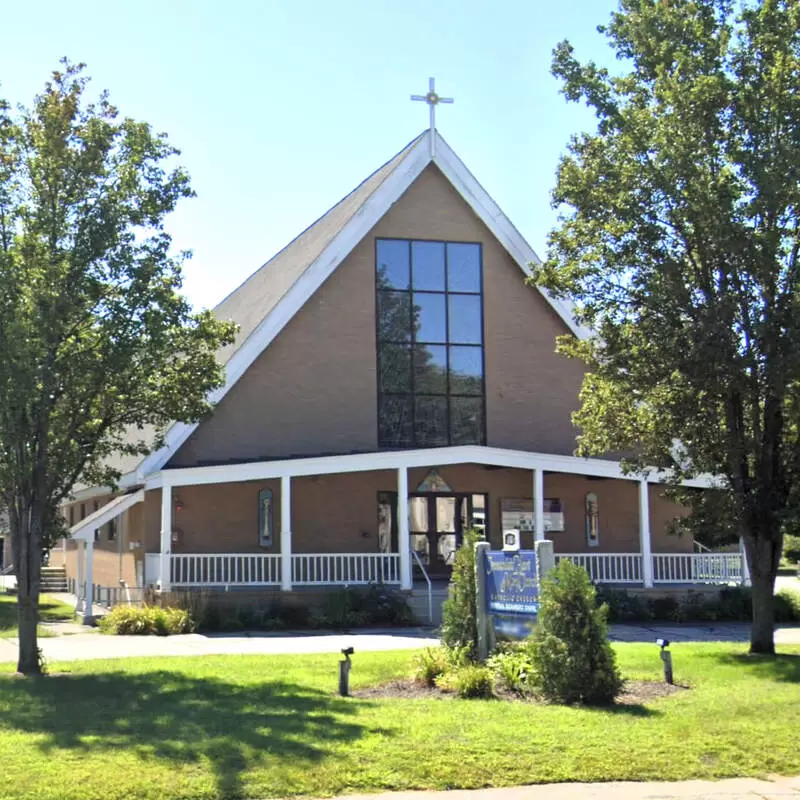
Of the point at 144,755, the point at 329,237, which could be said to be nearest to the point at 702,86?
the point at 144,755

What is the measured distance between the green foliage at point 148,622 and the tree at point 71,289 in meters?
4.93

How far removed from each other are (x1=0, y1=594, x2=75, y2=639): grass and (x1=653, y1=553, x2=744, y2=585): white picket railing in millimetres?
12889

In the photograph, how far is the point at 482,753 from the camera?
7457 mm

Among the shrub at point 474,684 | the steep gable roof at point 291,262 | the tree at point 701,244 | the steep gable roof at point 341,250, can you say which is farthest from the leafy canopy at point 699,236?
the steep gable roof at point 291,262

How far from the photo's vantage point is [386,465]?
20188 mm

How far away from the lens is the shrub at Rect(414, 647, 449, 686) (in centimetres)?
1092

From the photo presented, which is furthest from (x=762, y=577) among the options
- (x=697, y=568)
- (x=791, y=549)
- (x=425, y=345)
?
(x=791, y=549)

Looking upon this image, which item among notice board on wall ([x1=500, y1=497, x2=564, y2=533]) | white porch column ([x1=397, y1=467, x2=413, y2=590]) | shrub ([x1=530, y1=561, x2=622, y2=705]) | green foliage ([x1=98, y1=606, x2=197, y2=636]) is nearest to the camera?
shrub ([x1=530, y1=561, x2=622, y2=705])

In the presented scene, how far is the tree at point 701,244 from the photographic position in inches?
500

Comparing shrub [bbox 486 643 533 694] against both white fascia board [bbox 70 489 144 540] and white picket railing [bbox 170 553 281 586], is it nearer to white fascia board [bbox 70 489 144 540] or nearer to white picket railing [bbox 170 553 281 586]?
white picket railing [bbox 170 553 281 586]

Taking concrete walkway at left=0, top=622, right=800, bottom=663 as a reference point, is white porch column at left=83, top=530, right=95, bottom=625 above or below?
above

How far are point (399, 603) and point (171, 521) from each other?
200 inches

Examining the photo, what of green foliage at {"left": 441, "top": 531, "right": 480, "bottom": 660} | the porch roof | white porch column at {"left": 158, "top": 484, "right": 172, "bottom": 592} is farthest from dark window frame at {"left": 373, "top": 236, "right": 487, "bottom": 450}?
green foliage at {"left": 441, "top": 531, "right": 480, "bottom": 660}

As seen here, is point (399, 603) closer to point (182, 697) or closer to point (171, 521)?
point (171, 521)
